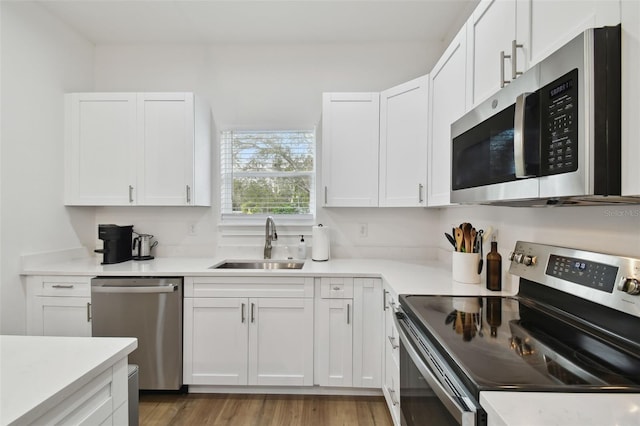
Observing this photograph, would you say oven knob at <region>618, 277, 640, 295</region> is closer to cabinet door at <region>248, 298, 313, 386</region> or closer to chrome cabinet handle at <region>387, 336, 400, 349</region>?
chrome cabinet handle at <region>387, 336, 400, 349</region>

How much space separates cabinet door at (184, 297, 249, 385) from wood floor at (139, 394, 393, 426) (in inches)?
5.3

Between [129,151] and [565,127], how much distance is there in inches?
110

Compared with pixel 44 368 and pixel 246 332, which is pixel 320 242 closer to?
pixel 246 332

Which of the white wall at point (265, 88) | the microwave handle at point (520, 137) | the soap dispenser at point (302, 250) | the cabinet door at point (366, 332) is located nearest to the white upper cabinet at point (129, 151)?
the white wall at point (265, 88)

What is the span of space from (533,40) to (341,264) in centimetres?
183

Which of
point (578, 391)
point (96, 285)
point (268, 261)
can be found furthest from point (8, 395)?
point (268, 261)

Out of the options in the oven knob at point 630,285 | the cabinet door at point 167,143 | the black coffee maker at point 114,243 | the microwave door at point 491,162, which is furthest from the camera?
the cabinet door at point 167,143

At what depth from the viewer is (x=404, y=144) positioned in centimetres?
238

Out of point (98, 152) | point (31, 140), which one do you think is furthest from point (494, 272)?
point (31, 140)

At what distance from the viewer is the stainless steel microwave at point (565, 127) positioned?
743mm

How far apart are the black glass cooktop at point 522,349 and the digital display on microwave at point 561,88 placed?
72 centimetres

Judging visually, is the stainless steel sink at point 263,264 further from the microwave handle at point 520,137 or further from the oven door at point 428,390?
the microwave handle at point 520,137

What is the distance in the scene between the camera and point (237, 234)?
285 centimetres

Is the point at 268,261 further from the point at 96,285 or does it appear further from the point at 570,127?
the point at 570,127
